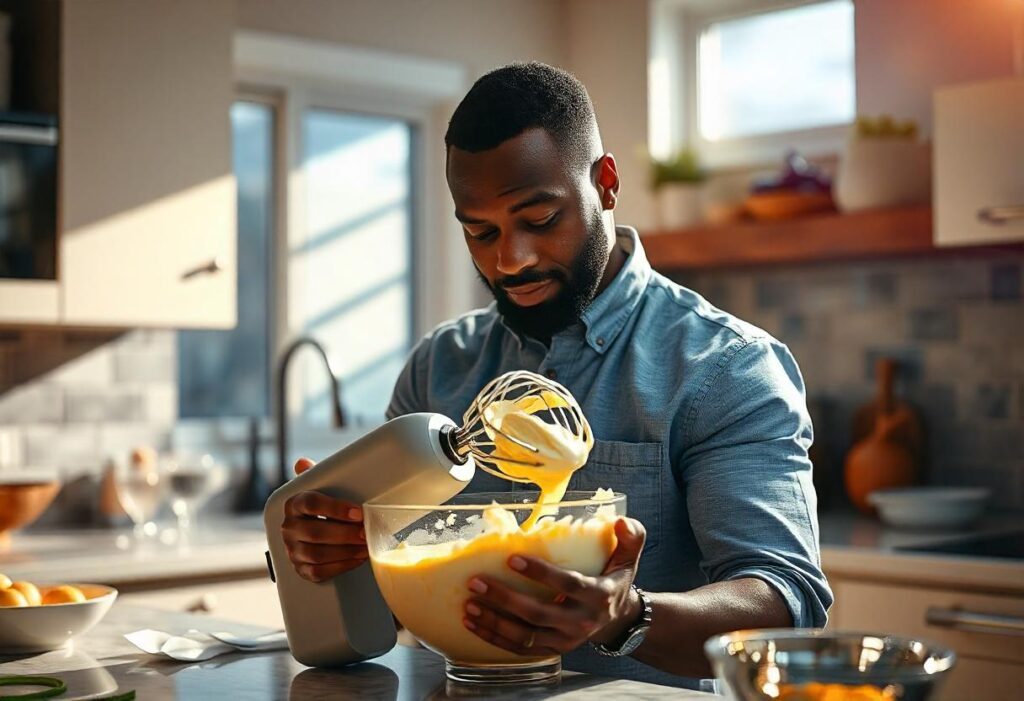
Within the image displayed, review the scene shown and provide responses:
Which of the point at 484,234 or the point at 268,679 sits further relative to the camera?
the point at 484,234

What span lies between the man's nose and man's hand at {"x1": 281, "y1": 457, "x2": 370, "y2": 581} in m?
0.40

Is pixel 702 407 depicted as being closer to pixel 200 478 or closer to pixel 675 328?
pixel 675 328

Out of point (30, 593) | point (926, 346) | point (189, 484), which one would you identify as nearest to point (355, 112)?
point (189, 484)

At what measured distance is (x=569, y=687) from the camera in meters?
1.32

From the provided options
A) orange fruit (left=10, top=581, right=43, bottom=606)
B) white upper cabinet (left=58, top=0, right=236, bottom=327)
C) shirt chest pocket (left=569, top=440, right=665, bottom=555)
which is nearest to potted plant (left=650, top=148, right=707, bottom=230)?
white upper cabinet (left=58, top=0, right=236, bottom=327)

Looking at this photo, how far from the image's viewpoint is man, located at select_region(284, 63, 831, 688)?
1.50 m

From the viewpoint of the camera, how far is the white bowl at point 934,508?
319cm

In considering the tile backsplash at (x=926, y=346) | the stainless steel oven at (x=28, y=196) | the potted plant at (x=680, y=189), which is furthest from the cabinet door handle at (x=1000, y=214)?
the stainless steel oven at (x=28, y=196)

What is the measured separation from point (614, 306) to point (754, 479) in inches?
13.1

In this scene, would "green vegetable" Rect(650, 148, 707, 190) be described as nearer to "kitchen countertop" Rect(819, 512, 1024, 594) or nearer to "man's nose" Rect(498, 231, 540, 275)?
"kitchen countertop" Rect(819, 512, 1024, 594)

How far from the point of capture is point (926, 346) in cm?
354

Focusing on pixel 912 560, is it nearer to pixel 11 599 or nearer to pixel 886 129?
pixel 886 129

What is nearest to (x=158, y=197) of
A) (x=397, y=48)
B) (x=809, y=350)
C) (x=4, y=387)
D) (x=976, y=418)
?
(x=4, y=387)

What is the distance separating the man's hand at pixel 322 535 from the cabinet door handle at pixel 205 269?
74.9 inches
